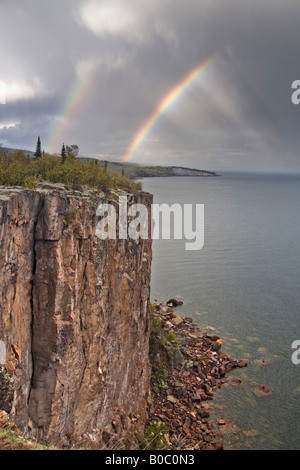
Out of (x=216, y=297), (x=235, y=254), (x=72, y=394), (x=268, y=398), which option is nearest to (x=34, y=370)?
(x=72, y=394)

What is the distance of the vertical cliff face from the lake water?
14010mm

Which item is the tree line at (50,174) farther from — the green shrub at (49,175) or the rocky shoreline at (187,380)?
the rocky shoreline at (187,380)

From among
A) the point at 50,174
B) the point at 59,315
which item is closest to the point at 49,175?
the point at 50,174

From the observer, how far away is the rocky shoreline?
25.8 m

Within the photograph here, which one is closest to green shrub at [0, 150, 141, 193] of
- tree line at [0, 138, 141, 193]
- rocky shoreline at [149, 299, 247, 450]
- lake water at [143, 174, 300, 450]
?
tree line at [0, 138, 141, 193]

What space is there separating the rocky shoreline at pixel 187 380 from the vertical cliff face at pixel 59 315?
7.61 meters

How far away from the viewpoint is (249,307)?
45375 mm

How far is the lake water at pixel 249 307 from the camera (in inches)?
1109

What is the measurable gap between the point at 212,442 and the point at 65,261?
19.7 m

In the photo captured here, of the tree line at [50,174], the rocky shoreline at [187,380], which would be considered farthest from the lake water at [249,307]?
the tree line at [50,174]

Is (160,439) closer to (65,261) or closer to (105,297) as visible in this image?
(105,297)

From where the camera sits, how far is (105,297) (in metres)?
18.6

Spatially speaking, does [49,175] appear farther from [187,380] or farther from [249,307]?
[249,307]

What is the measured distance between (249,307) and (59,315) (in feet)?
117
